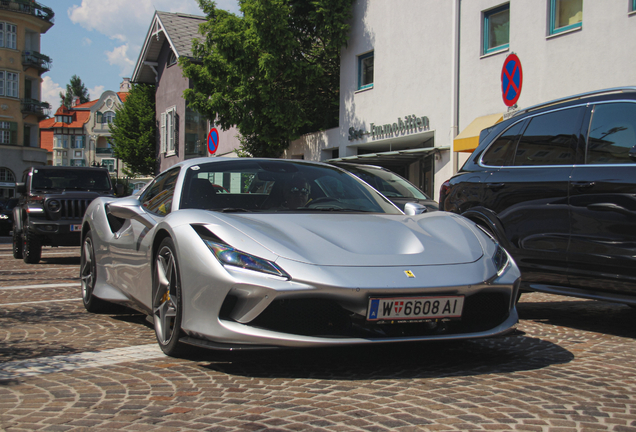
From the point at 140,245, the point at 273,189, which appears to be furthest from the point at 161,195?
the point at 273,189

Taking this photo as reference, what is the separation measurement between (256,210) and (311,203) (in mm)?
468

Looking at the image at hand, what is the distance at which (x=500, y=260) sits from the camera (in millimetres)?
3992

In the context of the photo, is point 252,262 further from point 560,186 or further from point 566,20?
point 566,20

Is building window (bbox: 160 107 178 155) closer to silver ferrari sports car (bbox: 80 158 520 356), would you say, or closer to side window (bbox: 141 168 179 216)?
side window (bbox: 141 168 179 216)

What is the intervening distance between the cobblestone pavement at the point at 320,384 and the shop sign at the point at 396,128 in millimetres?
13598

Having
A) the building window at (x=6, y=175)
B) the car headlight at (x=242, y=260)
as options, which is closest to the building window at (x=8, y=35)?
the building window at (x=6, y=175)

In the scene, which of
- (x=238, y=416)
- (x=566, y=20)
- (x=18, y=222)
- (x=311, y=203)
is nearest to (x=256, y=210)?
(x=311, y=203)

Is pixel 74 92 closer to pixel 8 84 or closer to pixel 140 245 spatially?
pixel 8 84

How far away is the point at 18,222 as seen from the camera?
12852mm

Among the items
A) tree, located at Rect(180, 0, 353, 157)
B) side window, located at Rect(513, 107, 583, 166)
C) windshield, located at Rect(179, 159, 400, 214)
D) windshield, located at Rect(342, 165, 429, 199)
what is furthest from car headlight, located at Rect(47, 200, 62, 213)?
tree, located at Rect(180, 0, 353, 157)

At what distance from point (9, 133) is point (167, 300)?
187ft

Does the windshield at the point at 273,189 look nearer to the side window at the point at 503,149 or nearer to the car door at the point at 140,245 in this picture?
the car door at the point at 140,245

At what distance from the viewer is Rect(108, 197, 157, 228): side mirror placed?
4645 mm

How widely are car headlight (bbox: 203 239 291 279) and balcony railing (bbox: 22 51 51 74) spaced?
58147 mm
